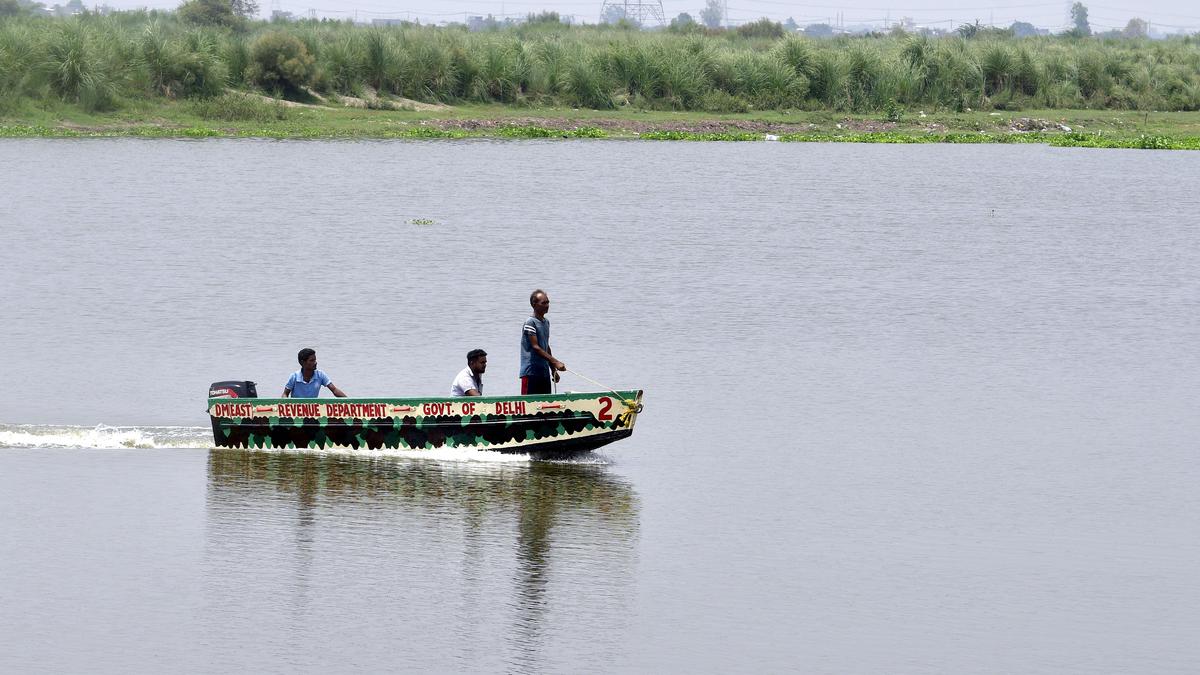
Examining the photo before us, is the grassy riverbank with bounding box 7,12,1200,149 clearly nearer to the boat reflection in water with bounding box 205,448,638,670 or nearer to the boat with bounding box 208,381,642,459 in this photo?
the boat with bounding box 208,381,642,459

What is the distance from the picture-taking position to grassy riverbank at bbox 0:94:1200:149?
62.3m

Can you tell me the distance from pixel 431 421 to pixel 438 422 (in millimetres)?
82

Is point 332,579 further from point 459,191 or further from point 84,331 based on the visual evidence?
point 459,191

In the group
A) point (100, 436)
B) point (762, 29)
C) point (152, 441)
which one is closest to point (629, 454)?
point (152, 441)

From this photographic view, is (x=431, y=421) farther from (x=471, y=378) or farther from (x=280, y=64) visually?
(x=280, y=64)

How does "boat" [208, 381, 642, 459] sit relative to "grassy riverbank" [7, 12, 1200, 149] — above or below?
below

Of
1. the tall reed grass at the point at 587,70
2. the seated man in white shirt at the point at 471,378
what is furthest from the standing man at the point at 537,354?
the tall reed grass at the point at 587,70

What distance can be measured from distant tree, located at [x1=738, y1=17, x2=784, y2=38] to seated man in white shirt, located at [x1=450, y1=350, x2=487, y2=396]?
107 meters

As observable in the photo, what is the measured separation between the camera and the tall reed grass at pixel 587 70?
2549 inches

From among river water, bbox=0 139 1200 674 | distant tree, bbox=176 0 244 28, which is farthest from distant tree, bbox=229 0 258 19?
river water, bbox=0 139 1200 674

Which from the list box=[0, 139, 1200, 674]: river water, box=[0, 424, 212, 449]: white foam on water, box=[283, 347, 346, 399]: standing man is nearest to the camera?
box=[0, 139, 1200, 674]: river water

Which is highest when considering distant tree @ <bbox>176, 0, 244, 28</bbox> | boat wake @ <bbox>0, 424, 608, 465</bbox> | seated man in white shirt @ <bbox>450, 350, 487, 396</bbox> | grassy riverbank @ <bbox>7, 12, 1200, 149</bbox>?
distant tree @ <bbox>176, 0, 244, 28</bbox>

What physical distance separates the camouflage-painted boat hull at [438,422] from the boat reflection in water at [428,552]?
0.21m

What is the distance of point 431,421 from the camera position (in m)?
Answer: 20.3
